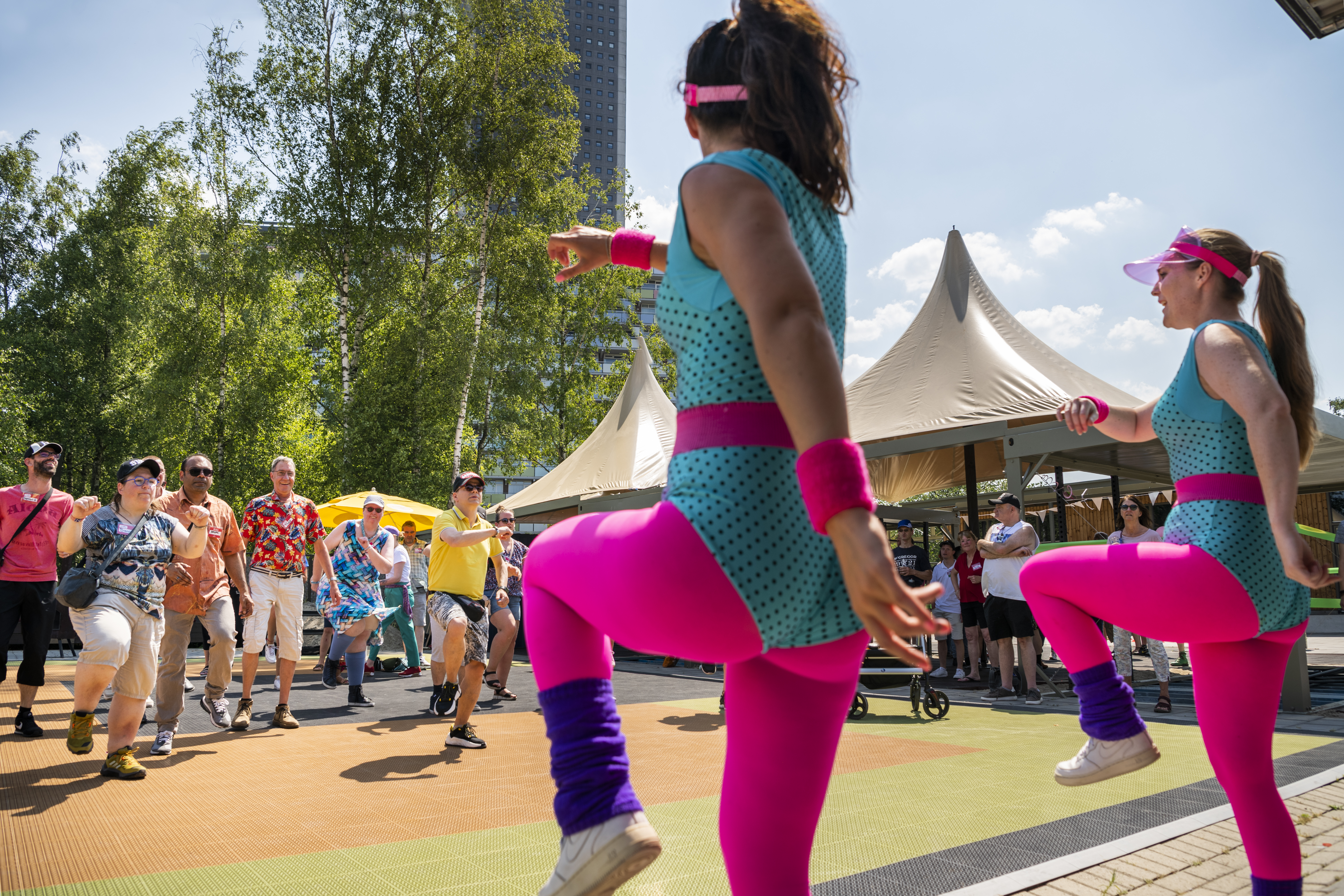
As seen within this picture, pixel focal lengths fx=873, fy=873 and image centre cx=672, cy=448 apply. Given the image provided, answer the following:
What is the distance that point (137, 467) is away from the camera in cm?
571

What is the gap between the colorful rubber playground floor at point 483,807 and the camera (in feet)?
11.1

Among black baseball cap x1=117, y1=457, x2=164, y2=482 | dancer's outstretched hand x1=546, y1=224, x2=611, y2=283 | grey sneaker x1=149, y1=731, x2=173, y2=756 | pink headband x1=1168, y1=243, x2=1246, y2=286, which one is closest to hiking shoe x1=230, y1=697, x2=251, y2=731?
grey sneaker x1=149, y1=731, x2=173, y2=756

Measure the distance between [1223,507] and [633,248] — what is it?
5.27 feet

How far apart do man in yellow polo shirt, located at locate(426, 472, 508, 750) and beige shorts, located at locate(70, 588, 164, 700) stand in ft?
6.97

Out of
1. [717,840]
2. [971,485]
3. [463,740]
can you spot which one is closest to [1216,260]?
[717,840]

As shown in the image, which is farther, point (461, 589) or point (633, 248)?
point (461, 589)

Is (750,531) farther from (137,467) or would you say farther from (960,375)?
(960,375)

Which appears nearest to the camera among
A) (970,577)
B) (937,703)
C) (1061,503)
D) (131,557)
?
(131,557)

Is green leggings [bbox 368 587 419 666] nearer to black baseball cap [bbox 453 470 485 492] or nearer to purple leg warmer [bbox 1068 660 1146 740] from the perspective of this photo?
black baseball cap [bbox 453 470 485 492]

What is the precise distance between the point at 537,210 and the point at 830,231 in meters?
24.3

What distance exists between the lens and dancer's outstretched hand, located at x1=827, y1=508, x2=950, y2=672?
3.19ft

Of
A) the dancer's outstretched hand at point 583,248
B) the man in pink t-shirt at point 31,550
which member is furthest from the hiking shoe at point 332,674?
the dancer's outstretched hand at point 583,248

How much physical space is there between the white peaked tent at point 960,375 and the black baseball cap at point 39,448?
9262 mm

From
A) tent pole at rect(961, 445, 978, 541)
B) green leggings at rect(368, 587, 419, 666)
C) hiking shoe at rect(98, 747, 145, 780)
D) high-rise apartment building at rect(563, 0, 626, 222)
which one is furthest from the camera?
high-rise apartment building at rect(563, 0, 626, 222)
